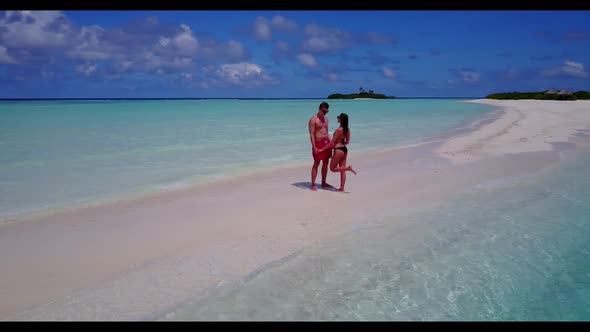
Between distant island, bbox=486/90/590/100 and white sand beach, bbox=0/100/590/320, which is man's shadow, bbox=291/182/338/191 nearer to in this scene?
white sand beach, bbox=0/100/590/320

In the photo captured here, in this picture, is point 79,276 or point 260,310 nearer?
point 260,310

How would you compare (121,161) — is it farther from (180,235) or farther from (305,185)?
(180,235)

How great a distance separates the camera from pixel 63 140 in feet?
50.5

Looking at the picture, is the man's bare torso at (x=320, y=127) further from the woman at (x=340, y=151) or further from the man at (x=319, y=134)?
the woman at (x=340, y=151)

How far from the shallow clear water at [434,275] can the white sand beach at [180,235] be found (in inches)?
13.4

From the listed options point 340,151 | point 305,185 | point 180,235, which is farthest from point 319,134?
point 180,235

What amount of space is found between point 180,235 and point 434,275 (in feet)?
9.39

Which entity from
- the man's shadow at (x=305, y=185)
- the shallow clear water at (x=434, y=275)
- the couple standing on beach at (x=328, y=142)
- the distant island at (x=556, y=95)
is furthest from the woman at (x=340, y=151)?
the distant island at (x=556, y=95)

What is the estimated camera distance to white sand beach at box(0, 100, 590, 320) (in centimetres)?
346

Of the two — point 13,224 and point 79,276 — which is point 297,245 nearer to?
point 79,276

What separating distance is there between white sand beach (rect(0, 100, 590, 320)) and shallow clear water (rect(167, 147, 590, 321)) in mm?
342

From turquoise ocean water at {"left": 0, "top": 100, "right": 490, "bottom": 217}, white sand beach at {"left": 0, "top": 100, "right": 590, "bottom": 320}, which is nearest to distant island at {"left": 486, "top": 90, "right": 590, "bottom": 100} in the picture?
turquoise ocean water at {"left": 0, "top": 100, "right": 490, "bottom": 217}

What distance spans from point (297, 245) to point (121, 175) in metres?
5.78
